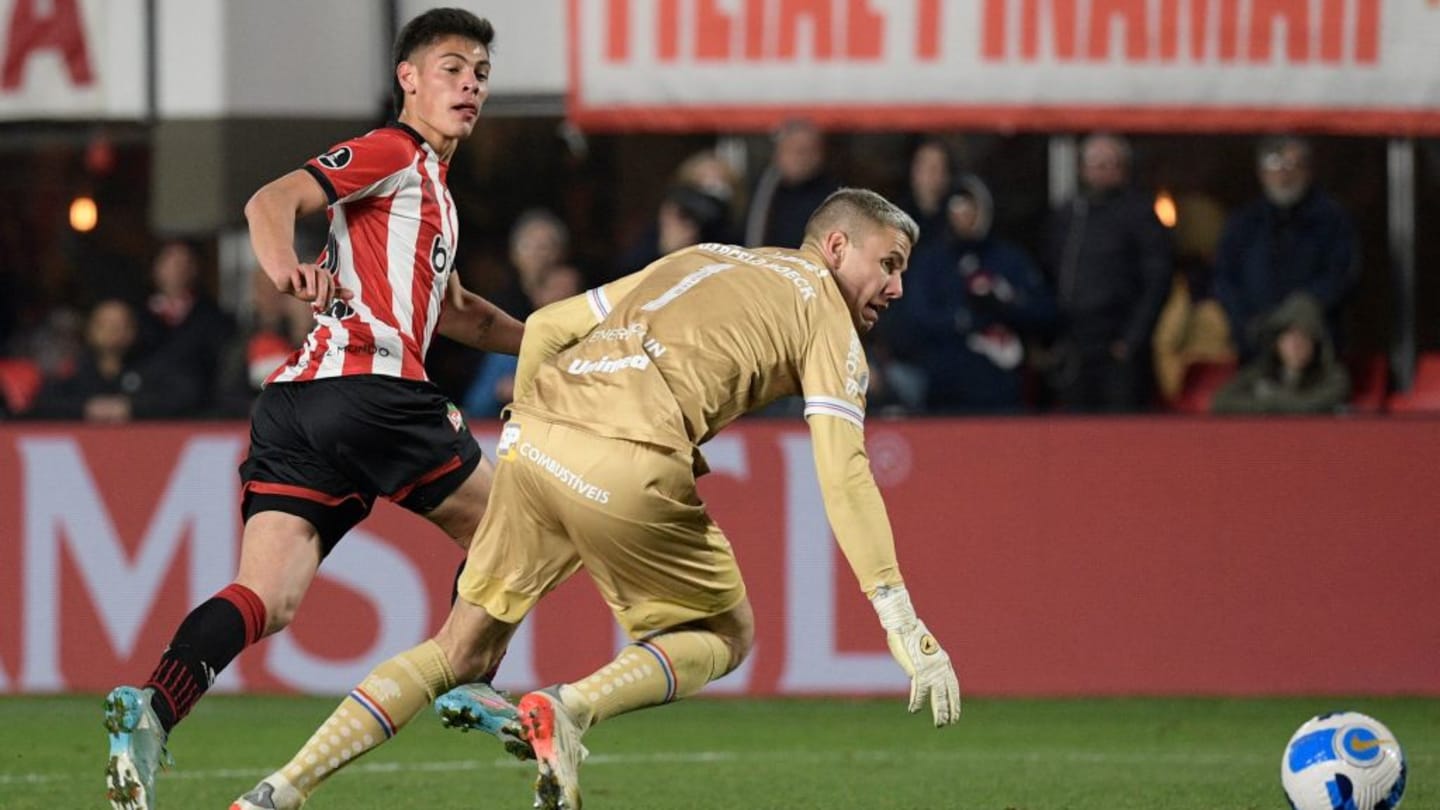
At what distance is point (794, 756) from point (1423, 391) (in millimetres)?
4739

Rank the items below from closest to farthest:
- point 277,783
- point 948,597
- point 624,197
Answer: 1. point 277,783
2. point 948,597
3. point 624,197

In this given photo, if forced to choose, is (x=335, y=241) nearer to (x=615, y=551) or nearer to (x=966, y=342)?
(x=615, y=551)

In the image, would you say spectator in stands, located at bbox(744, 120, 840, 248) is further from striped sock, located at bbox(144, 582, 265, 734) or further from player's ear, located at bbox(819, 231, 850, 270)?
striped sock, located at bbox(144, 582, 265, 734)

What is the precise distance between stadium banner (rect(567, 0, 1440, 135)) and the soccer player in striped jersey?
5.50m

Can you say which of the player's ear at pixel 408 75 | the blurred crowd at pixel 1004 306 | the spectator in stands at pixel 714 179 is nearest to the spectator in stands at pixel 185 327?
the blurred crowd at pixel 1004 306

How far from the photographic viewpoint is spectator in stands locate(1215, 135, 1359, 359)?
1064 cm

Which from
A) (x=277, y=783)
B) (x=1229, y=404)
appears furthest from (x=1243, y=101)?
(x=277, y=783)

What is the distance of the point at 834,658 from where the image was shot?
9.58 metres

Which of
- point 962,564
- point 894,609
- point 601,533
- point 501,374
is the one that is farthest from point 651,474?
point 501,374

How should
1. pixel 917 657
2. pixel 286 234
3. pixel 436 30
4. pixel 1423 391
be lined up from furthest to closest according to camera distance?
1. pixel 1423 391
2. pixel 436 30
3. pixel 286 234
4. pixel 917 657

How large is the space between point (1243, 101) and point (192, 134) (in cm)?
535

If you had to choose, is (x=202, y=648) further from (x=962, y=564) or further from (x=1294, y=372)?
(x=1294, y=372)

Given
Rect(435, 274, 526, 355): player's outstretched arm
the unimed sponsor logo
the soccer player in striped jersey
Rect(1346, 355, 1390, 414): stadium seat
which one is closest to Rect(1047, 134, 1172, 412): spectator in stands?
Rect(1346, 355, 1390, 414): stadium seat

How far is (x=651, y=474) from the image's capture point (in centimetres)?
542
